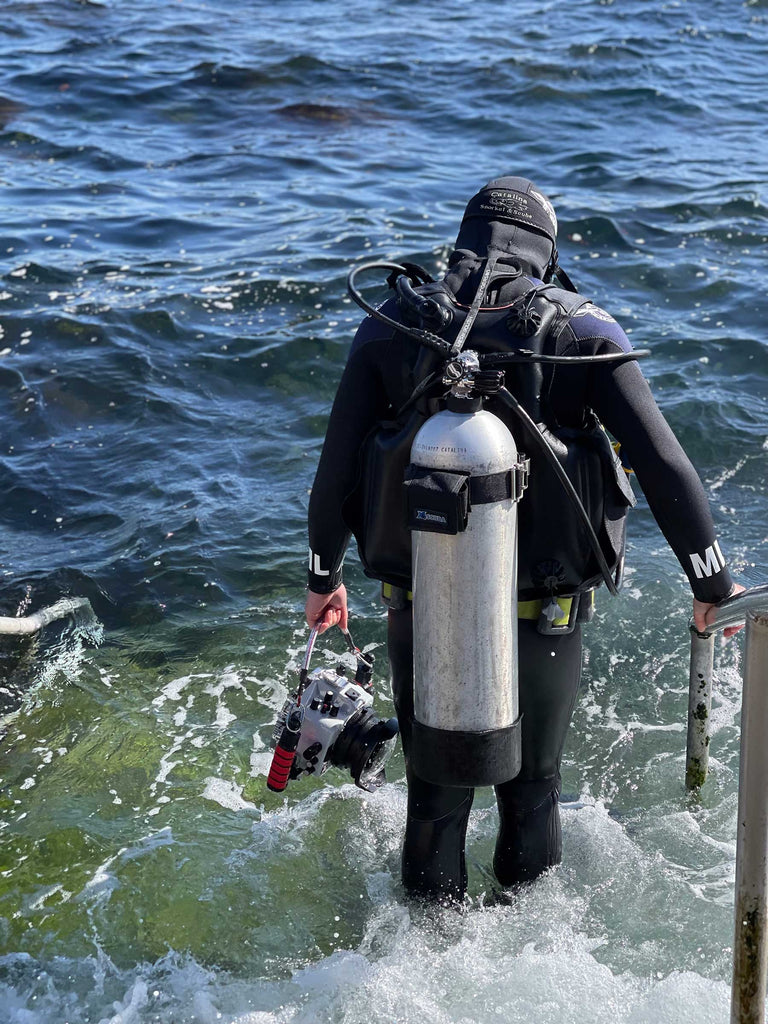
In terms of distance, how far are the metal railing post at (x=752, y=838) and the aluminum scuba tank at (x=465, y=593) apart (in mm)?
649

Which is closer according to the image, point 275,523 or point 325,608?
point 325,608

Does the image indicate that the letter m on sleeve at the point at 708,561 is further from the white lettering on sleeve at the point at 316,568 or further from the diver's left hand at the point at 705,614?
the white lettering on sleeve at the point at 316,568

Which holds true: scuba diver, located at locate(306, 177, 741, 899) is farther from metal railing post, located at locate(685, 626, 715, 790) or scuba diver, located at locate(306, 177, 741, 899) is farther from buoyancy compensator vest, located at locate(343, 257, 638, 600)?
metal railing post, located at locate(685, 626, 715, 790)

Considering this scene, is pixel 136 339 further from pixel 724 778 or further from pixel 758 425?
pixel 724 778

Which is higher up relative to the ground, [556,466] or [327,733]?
[556,466]

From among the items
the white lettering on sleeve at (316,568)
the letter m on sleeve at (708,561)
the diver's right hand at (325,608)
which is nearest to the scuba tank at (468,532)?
the letter m on sleeve at (708,561)

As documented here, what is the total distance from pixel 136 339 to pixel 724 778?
562 cm

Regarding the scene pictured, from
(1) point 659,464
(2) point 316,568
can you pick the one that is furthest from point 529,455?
(2) point 316,568

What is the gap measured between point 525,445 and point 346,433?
A: 56cm

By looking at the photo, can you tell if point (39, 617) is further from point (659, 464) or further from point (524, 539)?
point (659, 464)

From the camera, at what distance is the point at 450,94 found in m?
14.9

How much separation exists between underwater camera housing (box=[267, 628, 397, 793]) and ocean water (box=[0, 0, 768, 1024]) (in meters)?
0.56

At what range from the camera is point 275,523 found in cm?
652

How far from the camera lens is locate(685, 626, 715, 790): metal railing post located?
3949 mm
